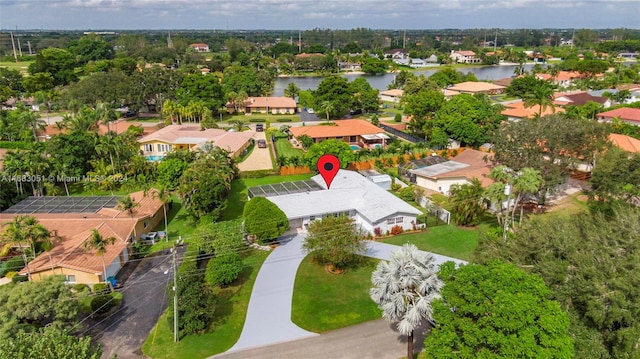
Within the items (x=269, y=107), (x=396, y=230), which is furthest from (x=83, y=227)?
(x=269, y=107)

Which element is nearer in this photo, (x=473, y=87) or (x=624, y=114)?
(x=624, y=114)

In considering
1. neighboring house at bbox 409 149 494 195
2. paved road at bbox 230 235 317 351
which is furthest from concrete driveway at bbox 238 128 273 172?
paved road at bbox 230 235 317 351

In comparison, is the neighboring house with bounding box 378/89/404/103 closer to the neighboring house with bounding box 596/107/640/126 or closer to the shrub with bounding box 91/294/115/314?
the neighboring house with bounding box 596/107/640/126

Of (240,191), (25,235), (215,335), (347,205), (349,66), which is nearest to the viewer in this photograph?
(215,335)

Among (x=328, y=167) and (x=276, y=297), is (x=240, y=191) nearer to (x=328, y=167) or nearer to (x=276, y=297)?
(x=328, y=167)

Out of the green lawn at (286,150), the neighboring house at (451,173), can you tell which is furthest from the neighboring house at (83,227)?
the neighboring house at (451,173)
